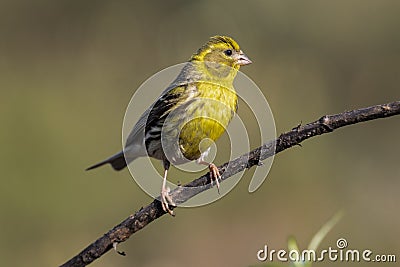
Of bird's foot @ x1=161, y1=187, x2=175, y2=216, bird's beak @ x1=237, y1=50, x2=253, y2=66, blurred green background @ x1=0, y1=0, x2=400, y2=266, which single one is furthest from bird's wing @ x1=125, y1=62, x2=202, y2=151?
blurred green background @ x1=0, y1=0, x2=400, y2=266

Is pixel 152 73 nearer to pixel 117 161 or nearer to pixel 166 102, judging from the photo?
pixel 117 161

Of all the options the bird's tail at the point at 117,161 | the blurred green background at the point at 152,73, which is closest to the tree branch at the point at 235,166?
the bird's tail at the point at 117,161

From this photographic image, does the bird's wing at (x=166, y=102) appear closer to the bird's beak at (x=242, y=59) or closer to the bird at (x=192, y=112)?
the bird at (x=192, y=112)

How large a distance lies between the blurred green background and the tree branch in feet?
10.6

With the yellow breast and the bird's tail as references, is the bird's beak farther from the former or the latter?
the bird's tail

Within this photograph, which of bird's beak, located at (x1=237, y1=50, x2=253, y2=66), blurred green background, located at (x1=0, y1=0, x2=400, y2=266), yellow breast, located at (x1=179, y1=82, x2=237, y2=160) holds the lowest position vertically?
yellow breast, located at (x1=179, y1=82, x2=237, y2=160)

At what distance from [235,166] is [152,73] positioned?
5.93m

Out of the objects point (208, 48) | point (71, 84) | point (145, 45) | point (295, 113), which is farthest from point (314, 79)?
point (208, 48)

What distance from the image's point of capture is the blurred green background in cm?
673

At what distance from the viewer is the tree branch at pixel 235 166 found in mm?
2275

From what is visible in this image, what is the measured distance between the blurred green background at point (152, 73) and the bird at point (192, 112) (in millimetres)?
1974

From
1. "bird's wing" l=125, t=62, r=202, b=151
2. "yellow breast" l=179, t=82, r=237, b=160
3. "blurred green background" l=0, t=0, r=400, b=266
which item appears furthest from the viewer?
"blurred green background" l=0, t=0, r=400, b=266

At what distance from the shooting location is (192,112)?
4086 millimetres

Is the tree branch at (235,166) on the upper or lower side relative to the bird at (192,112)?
lower
